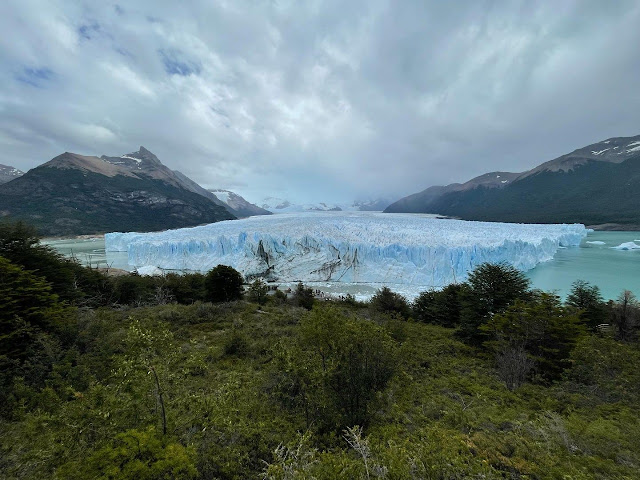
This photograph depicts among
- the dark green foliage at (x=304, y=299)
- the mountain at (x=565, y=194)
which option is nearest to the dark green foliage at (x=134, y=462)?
the dark green foliage at (x=304, y=299)

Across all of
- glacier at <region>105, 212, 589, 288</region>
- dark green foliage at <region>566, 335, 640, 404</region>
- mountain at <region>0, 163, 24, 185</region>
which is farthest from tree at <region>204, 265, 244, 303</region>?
mountain at <region>0, 163, 24, 185</region>

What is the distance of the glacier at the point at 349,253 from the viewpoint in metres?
23.2

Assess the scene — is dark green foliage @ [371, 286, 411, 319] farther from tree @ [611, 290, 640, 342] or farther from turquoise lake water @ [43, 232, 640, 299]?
tree @ [611, 290, 640, 342]

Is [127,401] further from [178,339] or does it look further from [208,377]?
[178,339]

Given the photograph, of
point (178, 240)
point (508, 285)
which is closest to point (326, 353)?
point (508, 285)

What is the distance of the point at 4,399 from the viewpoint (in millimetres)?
4625

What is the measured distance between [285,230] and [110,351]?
2295 cm

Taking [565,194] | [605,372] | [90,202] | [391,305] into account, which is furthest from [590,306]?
[90,202]

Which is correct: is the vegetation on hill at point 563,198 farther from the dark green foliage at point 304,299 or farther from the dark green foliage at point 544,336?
the dark green foliage at point 544,336

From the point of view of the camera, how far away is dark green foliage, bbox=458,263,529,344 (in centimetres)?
1131

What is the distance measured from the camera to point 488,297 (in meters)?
11.5

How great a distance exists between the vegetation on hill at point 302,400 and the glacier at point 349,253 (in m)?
13.7

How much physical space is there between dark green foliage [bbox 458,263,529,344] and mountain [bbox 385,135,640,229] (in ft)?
229

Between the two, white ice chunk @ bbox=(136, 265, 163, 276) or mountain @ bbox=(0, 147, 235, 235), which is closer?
white ice chunk @ bbox=(136, 265, 163, 276)
